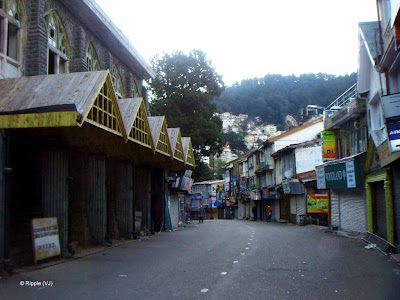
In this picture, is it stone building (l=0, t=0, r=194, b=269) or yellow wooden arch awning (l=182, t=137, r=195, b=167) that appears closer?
stone building (l=0, t=0, r=194, b=269)

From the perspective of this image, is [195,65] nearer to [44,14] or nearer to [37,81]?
[44,14]

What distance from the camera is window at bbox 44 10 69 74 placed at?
15.2 metres

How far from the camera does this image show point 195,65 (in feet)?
139

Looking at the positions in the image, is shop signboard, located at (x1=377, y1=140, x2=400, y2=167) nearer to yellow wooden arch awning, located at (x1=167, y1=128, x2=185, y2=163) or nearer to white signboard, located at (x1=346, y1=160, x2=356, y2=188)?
white signboard, located at (x1=346, y1=160, x2=356, y2=188)

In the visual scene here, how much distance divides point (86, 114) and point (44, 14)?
6330 mm

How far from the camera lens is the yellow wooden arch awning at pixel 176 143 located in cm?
2254

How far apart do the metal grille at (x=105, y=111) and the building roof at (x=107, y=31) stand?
6.05 meters

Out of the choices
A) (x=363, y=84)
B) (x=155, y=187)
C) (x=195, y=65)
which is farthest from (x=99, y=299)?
(x=195, y=65)

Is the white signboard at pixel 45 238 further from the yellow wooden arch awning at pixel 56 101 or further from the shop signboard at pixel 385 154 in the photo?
the shop signboard at pixel 385 154

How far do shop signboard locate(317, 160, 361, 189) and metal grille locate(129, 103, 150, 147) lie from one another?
9.62 m

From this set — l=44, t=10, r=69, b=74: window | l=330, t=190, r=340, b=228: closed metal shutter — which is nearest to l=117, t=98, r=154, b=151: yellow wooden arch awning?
l=44, t=10, r=69, b=74: window

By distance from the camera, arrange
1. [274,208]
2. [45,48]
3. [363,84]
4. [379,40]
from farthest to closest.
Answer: [274,208]
[363,84]
[379,40]
[45,48]

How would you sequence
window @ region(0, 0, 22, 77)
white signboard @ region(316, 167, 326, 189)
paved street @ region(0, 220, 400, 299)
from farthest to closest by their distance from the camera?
white signboard @ region(316, 167, 326, 189) < window @ region(0, 0, 22, 77) < paved street @ region(0, 220, 400, 299)

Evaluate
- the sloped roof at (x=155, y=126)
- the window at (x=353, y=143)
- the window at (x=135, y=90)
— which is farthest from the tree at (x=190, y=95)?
the sloped roof at (x=155, y=126)
